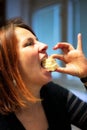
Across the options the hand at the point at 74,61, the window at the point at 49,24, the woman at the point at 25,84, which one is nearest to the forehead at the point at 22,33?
the woman at the point at 25,84

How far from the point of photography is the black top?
3.48ft

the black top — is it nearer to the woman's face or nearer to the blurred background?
the woman's face

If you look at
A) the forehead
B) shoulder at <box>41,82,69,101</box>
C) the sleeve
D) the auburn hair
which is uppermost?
the forehead

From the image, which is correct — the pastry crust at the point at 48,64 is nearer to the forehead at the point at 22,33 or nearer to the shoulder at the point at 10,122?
the forehead at the point at 22,33

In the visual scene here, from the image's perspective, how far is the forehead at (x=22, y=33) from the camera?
38.6 inches

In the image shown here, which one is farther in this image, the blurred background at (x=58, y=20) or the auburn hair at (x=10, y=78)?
the blurred background at (x=58, y=20)

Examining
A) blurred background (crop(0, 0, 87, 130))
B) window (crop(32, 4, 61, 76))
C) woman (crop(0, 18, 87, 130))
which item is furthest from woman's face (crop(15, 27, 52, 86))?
window (crop(32, 4, 61, 76))

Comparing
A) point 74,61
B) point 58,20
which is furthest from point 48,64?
point 58,20

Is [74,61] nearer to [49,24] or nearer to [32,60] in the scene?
A: [32,60]

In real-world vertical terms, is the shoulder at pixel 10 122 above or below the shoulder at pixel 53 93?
below

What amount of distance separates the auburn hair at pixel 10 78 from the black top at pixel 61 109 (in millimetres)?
100

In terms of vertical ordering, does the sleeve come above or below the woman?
below

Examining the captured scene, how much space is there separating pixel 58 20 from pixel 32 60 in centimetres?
110

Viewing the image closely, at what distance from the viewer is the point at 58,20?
6.55 feet
